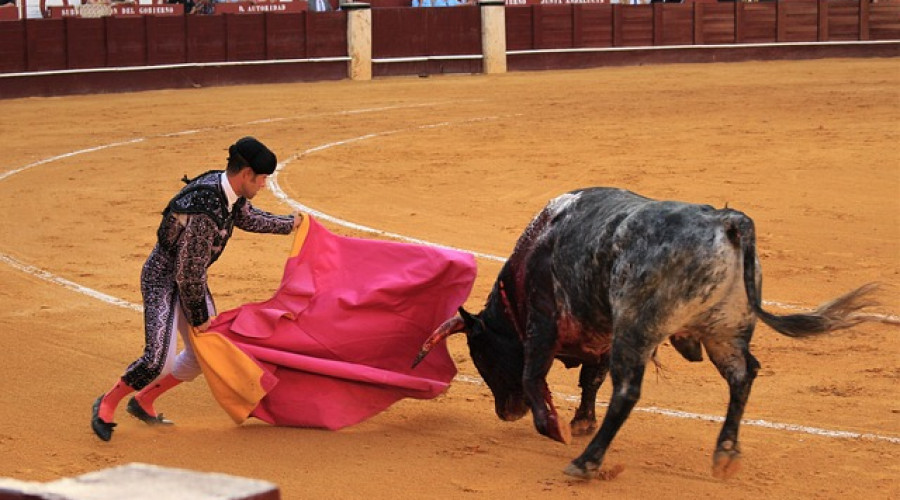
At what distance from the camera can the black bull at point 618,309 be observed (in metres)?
4.14

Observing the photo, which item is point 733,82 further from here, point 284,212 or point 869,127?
point 284,212

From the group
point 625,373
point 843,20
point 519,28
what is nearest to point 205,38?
point 519,28

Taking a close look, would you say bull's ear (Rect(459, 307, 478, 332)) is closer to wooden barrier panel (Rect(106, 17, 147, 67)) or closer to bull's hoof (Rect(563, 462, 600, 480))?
bull's hoof (Rect(563, 462, 600, 480))

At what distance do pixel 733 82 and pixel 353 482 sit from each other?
1524 cm

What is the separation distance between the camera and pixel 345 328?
16.8ft

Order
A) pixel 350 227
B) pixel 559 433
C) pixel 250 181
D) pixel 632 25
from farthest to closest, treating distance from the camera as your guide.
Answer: pixel 632 25
pixel 350 227
pixel 250 181
pixel 559 433

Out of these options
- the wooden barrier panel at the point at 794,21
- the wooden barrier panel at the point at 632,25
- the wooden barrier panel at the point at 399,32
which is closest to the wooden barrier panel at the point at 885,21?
the wooden barrier panel at the point at 794,21

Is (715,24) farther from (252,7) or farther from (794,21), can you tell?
(252,7)

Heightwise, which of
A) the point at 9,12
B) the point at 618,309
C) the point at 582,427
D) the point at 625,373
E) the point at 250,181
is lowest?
the point at 582,427

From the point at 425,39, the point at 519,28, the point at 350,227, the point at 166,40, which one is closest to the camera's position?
the point at 350,227

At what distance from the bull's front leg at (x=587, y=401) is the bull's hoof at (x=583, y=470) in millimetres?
576

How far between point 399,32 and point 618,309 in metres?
17.3

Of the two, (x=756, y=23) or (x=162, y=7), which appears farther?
(x=756, y=23)

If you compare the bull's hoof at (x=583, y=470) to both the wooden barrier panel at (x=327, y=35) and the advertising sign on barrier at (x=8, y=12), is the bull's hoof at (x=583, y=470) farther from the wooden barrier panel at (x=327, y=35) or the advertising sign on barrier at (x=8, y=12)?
the wooden barrier panel at (x=327, y=35)
